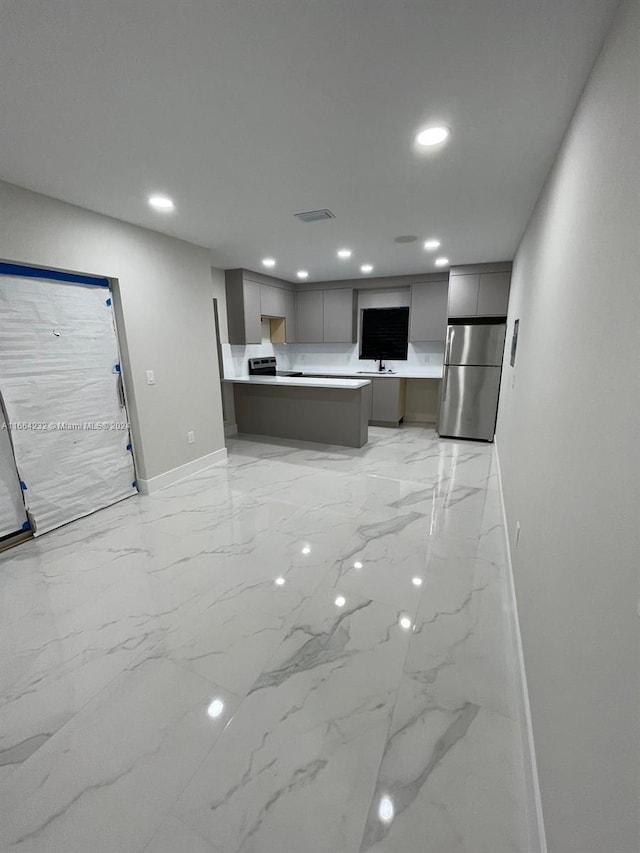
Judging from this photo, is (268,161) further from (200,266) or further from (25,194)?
(200,266)

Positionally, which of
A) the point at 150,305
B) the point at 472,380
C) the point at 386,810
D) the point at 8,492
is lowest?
the point at 386,810

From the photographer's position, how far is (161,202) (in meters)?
2.51

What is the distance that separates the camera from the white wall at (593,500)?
0.67 meters

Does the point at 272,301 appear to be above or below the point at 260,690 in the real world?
above

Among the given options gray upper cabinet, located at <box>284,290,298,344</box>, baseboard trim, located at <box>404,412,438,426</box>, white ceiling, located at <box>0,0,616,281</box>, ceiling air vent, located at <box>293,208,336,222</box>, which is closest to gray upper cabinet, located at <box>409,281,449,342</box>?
baseboard trim, located at <box>404,412,438,426</box>

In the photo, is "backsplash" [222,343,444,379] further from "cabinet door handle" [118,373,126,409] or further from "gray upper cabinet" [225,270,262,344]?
"cabinet door handle" [118,373,126,409]

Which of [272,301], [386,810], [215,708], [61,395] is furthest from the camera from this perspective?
[272,301]

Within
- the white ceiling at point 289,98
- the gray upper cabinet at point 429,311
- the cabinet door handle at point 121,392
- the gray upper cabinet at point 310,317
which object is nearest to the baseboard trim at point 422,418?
the gray upper cabinet at point 429,311

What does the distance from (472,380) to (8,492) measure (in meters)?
5.01

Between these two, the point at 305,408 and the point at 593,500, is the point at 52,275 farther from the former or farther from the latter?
the point at 593,500

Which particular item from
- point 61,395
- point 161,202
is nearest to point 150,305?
point 161,202

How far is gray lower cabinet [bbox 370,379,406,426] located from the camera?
18.3 ft

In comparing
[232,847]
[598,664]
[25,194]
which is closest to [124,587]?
[232,847]

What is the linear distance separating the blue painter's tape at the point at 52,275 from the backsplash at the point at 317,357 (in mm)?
2289
